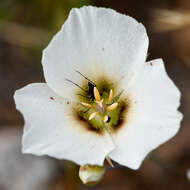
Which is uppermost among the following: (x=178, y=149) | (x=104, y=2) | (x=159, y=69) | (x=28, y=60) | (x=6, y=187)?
(x=159, y=69)

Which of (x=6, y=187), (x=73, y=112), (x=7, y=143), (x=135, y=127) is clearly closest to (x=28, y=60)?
(x=7, y=143)

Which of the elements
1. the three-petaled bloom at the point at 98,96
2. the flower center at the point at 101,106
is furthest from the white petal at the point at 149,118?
the flower center at the point at 101,106

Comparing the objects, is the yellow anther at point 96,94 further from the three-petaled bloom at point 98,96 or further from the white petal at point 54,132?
the white petal at point 54,132

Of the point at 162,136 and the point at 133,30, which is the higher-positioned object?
the point at 133,30

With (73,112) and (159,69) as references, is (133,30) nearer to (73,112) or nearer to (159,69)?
(159,69)

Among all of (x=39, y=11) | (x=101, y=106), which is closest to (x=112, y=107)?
(x=101, y=106)

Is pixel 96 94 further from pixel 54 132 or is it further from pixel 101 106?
pixel 54 132

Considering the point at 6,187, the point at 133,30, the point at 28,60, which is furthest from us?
the point at 28,60
